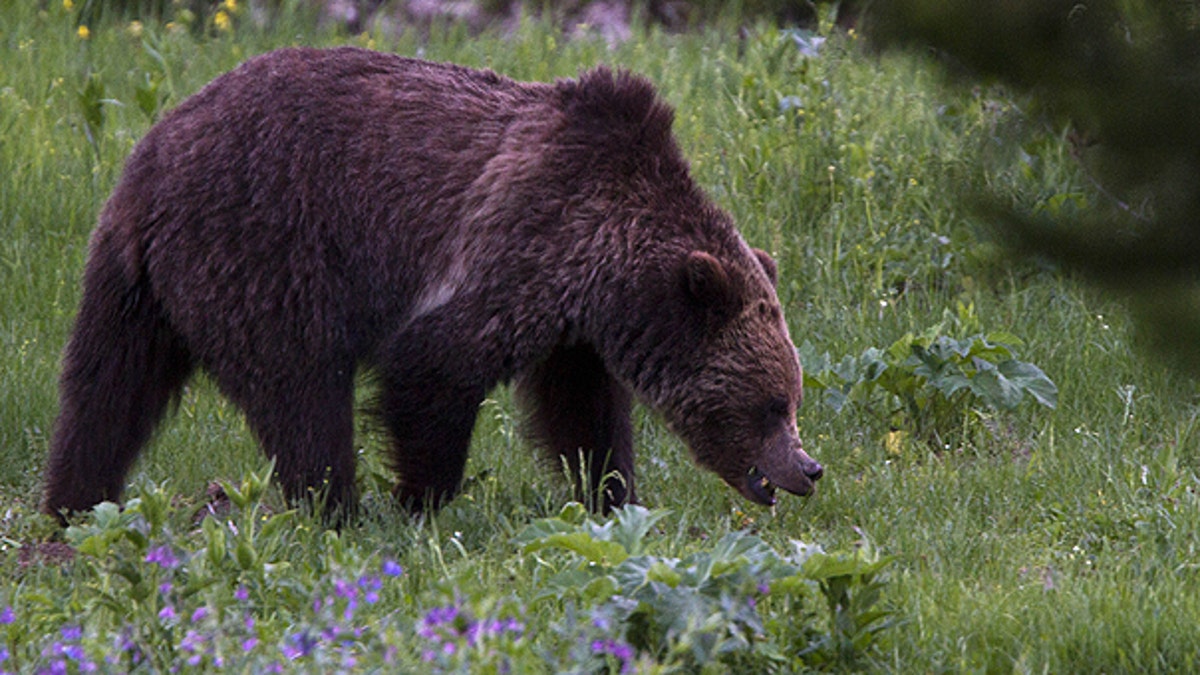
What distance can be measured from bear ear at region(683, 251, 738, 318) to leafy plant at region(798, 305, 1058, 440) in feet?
3.63

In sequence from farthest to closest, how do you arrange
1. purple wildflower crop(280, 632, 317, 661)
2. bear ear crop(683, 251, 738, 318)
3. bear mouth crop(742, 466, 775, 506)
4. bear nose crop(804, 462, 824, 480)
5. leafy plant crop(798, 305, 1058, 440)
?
leafy plant crop(798, 305, 1058, 440) < bear mouth crop(742, 466, 775, 506) < bear nose crop(804, 462, 824, 480) < bear ear crop(683, 251, 738, 318) < purple wildflower crop(280, 632, 317, 661)

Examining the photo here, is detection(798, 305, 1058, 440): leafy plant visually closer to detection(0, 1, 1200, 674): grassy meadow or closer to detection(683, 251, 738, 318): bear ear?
detection(0, 1, 1200, 674): grassy meadow

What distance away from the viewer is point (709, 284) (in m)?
5.30

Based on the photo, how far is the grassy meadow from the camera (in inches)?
140

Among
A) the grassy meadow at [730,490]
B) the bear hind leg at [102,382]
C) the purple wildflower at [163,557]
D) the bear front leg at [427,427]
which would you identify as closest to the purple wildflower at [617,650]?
the grassy meadow at [730,490]

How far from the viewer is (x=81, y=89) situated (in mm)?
9539

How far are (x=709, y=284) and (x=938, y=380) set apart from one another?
1440mm

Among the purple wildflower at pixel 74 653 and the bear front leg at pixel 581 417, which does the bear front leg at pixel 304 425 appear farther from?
the purple wildflower at pixel 74 653

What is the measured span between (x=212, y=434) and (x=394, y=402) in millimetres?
1593

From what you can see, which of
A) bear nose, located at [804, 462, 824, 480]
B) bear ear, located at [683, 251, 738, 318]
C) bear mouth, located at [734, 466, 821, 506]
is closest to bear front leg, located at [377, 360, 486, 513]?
bear ear, located at [683, 251, 738, 318]

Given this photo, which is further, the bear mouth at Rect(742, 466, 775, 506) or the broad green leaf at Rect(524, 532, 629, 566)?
the bear mouth at Rect(742, 466, 775, 506)

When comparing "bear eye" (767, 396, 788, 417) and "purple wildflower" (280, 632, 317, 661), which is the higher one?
"purple wildflower" (280, 632, 317, 661)

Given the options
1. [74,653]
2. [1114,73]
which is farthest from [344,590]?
[1114,73]

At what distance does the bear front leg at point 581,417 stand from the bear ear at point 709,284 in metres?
0.57
